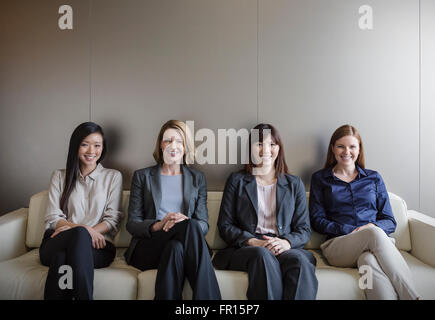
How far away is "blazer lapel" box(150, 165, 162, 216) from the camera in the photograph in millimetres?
2158

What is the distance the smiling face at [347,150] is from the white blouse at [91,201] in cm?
166

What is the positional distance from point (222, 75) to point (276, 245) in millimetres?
1434

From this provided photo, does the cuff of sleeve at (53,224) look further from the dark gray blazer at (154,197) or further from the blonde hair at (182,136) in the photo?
the blonde hair at (182,136)

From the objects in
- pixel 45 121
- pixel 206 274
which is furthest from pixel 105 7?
pixel 206 274

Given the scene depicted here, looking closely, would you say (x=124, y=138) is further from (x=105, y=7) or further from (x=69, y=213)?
(x=105, y=7)

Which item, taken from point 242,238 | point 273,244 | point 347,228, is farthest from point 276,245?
point 347,228

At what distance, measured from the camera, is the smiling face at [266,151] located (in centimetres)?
222

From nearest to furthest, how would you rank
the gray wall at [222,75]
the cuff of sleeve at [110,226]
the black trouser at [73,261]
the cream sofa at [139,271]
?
1. the black trouser at [73,261]
2. the cream sofa at [139,271]
3. the cuff of sleeve at [110,226]
4. the gray wall at [222,75]

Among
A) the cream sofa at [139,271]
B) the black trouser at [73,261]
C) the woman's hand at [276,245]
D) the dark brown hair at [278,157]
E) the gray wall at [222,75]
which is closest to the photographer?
the black trouser at [73,261]

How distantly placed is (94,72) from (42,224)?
127 centimetres

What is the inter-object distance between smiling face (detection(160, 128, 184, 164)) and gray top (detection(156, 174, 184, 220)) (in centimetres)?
13

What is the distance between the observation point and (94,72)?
2615 mm

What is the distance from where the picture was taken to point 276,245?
6.38 feet

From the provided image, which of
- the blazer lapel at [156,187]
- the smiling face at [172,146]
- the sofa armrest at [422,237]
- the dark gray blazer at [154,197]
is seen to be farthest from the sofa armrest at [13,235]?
the sofa armrest at [422,237]
